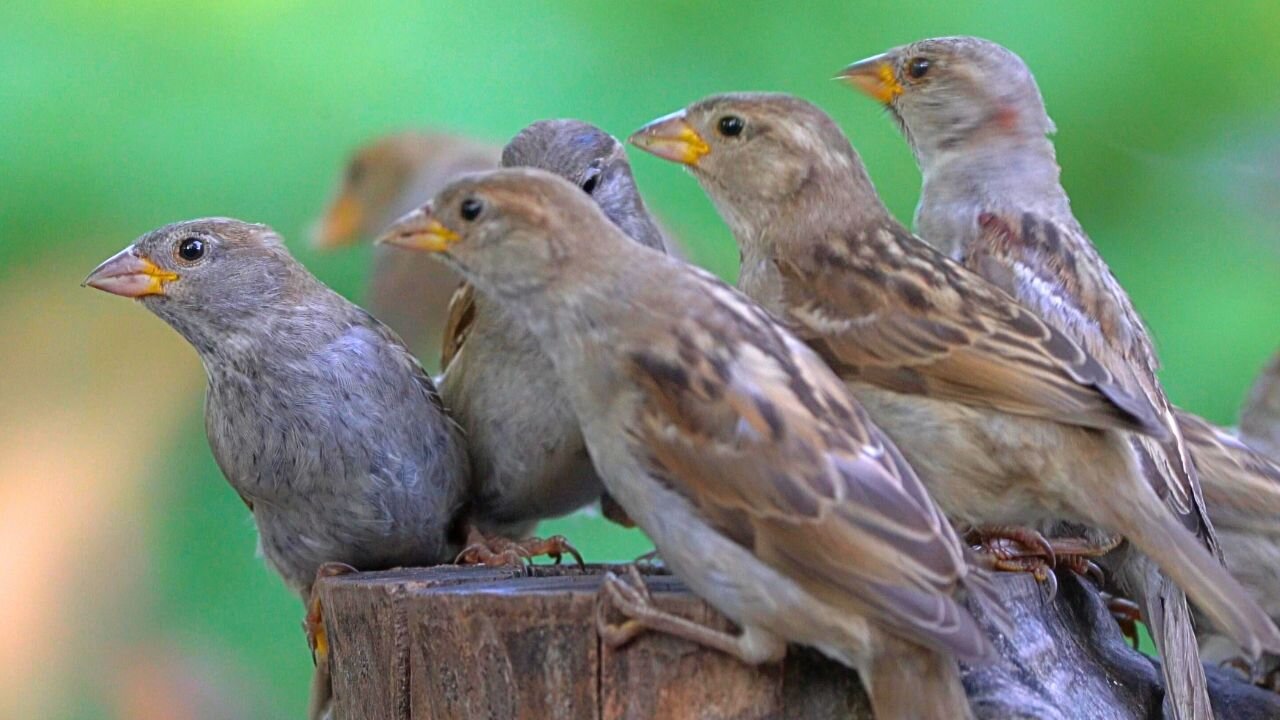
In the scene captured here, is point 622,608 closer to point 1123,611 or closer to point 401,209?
point 1123,611

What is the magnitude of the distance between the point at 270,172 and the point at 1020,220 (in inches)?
76.9

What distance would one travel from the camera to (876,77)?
250cm

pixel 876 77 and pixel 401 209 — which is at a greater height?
pixel 876 77

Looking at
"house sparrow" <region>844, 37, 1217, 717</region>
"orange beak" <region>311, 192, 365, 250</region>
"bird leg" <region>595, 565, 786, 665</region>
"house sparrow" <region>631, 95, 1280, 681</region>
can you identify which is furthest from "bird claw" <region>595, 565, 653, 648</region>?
"orange beak" <region>311, 192, 365, 250</region>

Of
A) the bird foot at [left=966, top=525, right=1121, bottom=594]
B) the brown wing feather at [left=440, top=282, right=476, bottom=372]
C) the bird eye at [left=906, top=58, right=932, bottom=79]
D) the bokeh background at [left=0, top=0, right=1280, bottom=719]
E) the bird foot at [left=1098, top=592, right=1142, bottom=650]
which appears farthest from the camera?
the bokeh background at [left=0, top=0, right=1280, bottom=719]

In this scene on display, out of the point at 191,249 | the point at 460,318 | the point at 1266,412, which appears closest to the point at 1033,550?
the point at 460,318

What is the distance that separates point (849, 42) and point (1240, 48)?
0.94 metres

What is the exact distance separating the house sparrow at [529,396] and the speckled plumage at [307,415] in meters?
0.05

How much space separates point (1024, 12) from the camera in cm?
357

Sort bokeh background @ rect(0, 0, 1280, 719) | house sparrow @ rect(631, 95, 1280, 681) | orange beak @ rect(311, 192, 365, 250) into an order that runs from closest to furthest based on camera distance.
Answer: house sparrow @ rect(631, 95, 1280, 681)
bokeh background @ rect(0, 0, 1280, 719)
orange beak @ rect(311, 192, 365, 250)

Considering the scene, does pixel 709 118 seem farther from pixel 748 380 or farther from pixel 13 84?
pixel 13 84

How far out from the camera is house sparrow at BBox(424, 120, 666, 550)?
2137 millimetres

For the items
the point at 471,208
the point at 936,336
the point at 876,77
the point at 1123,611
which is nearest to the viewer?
the point at 471,208

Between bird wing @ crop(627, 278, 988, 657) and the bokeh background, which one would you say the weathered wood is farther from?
the bokeh background
